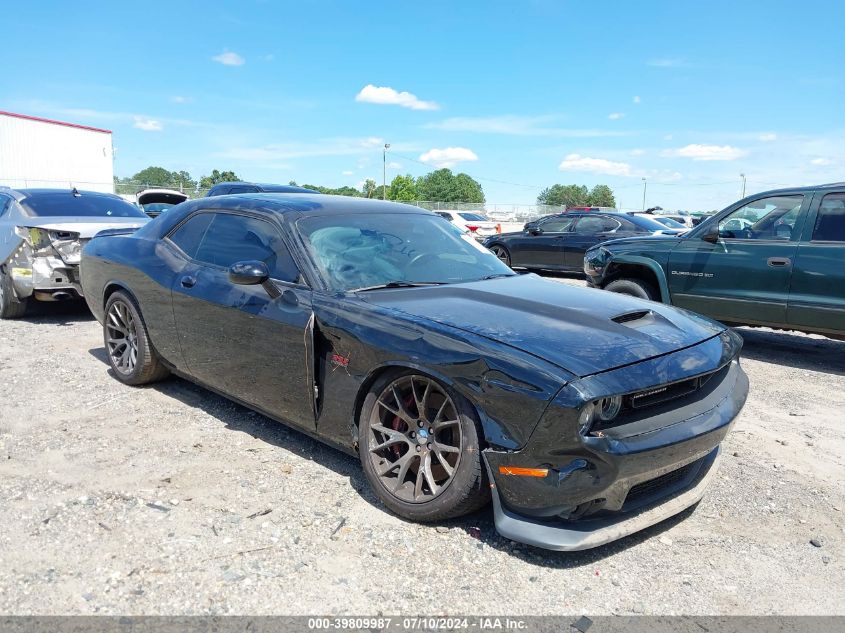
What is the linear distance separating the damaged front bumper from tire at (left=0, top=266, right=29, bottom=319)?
0.79ft

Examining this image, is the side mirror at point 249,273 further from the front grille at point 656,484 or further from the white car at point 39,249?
the white car at point 39,249

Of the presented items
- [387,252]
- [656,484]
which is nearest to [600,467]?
[656,484]

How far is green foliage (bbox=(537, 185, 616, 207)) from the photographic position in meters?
129

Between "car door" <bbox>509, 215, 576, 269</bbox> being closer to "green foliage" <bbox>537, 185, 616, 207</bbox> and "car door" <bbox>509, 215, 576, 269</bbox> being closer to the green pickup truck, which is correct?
the green pickup truck

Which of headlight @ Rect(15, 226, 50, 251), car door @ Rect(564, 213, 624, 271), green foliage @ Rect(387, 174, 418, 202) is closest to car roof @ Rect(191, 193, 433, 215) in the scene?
headlight @ Rect(15, 226, 50, 251)

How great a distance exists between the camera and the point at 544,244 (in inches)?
543

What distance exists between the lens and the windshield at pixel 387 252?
3.68 meters

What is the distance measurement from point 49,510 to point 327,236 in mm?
1998

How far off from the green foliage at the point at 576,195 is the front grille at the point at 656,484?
13006 centimetres

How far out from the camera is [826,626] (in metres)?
2.44

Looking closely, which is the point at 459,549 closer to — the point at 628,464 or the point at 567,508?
the point at 567,508

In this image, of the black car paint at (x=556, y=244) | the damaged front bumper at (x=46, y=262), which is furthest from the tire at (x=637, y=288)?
the damaged front bumper at (x=46, y=262)

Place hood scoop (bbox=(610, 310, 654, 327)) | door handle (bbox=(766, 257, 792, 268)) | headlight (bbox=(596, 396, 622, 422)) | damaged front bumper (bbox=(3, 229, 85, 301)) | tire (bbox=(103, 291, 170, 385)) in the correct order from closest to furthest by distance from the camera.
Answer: headlight (bbox=(596, 396, 622, 422)) < hood scoop (bbox=(610, 310, 654, 327)) < tire (bbox=(103, 291, 170, 385)) < door handle (bbox=(766, 257, 792, 268)) < damaged front bumper (bbox=(3, 229, 85, 301))

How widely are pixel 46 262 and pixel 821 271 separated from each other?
314 inches
